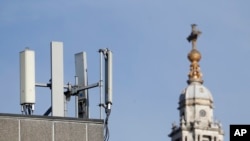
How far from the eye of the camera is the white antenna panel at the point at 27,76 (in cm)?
3225

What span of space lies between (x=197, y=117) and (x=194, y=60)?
12.3 meters

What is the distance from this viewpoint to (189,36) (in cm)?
19612

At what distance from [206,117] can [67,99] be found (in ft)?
492

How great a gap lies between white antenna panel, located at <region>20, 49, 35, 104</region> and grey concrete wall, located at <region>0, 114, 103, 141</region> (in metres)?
2.56

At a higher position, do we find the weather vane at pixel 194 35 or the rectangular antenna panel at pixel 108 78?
the weather vane at pixel 194 35

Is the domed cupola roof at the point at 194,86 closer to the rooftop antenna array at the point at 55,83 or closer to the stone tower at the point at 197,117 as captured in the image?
the stone tower at the point at 197,117

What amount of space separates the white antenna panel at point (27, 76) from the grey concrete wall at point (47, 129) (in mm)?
2564

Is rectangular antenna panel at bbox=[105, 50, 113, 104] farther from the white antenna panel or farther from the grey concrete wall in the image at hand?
the white antenna panel

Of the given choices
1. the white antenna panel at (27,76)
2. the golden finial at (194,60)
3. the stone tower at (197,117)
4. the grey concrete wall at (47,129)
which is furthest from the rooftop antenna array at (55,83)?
the golden finial at (194,60)

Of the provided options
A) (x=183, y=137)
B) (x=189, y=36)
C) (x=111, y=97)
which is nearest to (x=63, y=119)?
(x=111, y=97)

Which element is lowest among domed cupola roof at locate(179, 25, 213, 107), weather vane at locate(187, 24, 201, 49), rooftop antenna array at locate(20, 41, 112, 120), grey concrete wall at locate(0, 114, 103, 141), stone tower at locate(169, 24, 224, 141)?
grey concrete wall at locate(0, 114, 103, 141)

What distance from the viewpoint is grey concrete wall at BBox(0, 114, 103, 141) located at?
2923 cm

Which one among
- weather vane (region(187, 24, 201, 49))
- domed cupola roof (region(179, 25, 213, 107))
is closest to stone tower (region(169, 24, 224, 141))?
domed cupola roof (region(179, 25, 213, 107))

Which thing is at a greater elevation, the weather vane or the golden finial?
the weather vane
